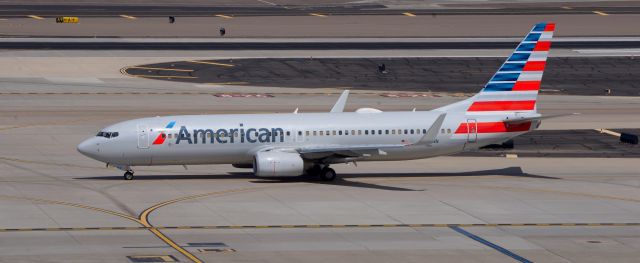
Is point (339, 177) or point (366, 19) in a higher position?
point (366, 19)

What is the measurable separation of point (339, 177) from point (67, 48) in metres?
72.3

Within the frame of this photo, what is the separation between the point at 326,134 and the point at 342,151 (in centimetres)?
208

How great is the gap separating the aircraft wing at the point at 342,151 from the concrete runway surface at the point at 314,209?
1641mm

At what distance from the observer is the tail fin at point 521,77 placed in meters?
70.1

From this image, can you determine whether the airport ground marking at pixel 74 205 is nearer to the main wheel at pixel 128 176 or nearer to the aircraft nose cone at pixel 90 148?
the aircraft nose cone at pixel 90 148

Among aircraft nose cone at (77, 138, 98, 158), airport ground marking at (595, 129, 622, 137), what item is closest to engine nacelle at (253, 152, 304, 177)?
aircraft nose cone at (77, 138, 98, 158)

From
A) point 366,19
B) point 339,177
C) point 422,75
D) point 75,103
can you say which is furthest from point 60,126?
point 366,19

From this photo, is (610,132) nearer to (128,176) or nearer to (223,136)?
(223,136)

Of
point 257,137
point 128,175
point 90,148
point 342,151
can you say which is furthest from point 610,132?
point 90,148

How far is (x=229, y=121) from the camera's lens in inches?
2648

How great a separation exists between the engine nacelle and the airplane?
0.05 meters

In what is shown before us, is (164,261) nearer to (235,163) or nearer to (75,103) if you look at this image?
(235,163)

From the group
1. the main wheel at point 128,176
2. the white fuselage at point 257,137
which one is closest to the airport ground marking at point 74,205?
the white fuselage at point 257,137

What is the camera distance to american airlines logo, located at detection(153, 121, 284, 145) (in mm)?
66125
